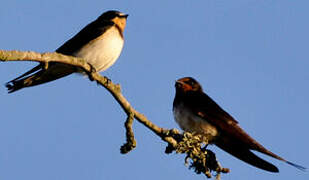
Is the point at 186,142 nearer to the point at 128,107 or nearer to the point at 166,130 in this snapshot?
the point at 166,130

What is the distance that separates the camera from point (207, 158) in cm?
561

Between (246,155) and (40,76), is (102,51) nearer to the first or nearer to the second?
(40,76)

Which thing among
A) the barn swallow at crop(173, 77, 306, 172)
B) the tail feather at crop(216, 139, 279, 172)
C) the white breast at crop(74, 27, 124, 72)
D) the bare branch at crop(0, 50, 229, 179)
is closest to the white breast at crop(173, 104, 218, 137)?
the barn swallow at crop(173, 77, 306, 172)

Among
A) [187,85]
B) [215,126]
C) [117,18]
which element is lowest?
[215,126]

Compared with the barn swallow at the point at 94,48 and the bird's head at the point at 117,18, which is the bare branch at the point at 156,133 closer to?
the barn swallow at the point at 94,48

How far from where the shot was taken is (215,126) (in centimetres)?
672

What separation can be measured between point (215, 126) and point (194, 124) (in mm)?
239

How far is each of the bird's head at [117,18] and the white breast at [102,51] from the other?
1.41 ft

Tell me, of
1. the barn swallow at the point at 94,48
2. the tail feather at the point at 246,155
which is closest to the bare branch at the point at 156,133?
the tail feather at the point at 246,155

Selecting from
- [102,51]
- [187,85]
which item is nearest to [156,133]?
[102,51]

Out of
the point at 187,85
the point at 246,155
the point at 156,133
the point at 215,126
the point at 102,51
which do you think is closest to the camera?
the point at 156,133

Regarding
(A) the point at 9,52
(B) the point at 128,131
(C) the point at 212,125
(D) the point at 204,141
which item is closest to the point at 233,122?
(C) the point at 212,125

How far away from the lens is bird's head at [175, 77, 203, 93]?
25.3 ft

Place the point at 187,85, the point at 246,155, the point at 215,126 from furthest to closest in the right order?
1. the point at 187,85
2. the point at 215,126
3. the point at 246,155
